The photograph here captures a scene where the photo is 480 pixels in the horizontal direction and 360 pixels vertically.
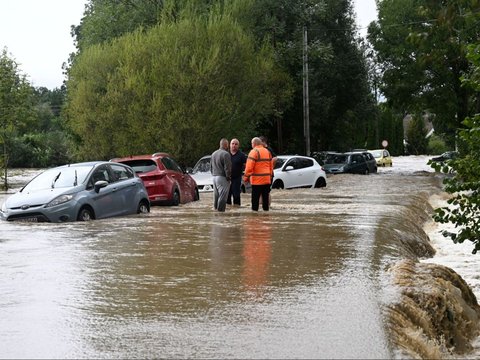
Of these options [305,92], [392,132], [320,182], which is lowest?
[320,182]

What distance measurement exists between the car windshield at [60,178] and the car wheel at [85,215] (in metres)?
0.60

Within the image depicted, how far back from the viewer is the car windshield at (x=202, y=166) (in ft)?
94.2

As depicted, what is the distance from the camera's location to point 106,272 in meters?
10.2

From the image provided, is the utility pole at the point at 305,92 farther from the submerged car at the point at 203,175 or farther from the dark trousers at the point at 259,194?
the dark trousers at the point at 259,194

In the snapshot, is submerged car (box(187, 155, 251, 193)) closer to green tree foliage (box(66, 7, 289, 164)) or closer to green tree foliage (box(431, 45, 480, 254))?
green tree foliage (box(66, 7, 289, 164))

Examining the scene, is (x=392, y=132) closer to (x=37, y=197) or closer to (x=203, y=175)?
(x=203, y=175)

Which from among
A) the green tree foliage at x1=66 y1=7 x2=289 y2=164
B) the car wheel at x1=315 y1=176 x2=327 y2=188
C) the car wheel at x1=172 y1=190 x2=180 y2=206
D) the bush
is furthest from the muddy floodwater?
the bush

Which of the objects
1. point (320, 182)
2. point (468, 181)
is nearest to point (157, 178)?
point (320, 182)

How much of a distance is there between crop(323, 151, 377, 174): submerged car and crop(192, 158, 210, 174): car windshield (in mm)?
18556

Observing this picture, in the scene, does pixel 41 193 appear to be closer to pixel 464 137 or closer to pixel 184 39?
pixel 464 137

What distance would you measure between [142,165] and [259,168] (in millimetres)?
5394

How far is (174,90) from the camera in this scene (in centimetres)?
3136

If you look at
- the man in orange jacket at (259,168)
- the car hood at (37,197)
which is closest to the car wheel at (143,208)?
the car hood at (37,197)

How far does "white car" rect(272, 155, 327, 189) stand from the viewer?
31.0 m
